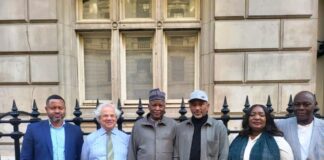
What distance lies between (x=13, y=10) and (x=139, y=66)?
3129mm

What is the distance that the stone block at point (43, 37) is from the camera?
620cm

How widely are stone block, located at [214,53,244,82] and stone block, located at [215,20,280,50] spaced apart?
0.65 feet

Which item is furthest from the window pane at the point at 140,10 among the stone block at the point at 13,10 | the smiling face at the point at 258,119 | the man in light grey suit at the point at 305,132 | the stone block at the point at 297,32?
the man in light grey suit at the point at 305,132

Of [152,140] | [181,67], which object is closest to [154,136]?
[152,140]

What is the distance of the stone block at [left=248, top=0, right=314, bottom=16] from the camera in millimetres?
6020

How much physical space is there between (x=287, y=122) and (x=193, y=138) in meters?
1.05

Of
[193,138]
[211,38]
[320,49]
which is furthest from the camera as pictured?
[320,49]

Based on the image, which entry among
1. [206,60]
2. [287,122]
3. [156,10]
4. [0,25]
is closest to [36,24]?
[0,25]

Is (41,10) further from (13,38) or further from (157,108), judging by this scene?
(157,108)

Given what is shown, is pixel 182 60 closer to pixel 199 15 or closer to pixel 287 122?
pixel 199 15

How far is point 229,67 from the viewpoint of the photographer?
20.1 ft

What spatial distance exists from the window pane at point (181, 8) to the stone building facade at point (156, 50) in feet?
0.08

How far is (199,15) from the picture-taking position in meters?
6.49

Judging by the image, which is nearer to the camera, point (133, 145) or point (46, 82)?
point (133, 145)
